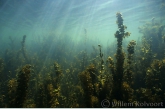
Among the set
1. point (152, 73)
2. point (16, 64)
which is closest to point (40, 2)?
point (16, 64)

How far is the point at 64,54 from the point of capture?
2473cm

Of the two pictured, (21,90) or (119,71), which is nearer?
(21,90)

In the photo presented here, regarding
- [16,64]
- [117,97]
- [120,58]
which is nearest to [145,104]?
[117,97]

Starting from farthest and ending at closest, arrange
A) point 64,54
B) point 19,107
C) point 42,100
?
point 64,54, point 42,100, point 19,107

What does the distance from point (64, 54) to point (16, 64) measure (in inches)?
359

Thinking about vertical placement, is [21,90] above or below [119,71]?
below

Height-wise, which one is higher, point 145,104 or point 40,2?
point 40,2

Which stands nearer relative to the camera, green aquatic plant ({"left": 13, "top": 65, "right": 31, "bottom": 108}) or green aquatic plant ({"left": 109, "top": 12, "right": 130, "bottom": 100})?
green aquatic plant ({"left": 13, "top": 65, "right": 31, "bottom": 108})

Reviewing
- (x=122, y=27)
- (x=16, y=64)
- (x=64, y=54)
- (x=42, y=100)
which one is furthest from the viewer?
(x=64, y=54)

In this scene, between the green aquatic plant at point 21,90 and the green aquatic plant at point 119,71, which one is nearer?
the green aquatic plant at point 21,90

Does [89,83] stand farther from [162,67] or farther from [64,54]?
[64,54]

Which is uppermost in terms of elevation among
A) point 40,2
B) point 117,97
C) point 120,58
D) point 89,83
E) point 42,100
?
point 40,2

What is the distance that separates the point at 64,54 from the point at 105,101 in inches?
746

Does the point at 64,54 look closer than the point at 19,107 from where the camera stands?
No
